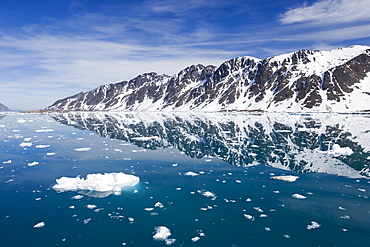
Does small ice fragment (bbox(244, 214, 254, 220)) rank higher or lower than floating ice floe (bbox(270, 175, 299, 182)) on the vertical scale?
lower

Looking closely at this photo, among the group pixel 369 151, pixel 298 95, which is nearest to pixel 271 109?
pixel 298 95

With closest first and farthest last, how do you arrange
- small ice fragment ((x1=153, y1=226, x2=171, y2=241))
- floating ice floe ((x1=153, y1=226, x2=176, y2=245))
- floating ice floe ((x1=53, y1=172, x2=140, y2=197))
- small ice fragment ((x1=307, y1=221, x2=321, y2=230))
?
floating ice floe ((x1=153, y1=226, x2=176, y2=245)), small ice fragment ((x1=153, y1=226, x2=171, y2=241)), small ice fragment ((x1=307, y1=221, x2=321, y2=230)), floating ice floe ((x1=53, y1=172, x2=140, y2=197))

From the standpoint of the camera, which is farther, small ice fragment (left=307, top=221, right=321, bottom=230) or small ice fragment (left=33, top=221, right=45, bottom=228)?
small ice fragment (left=33, top=221, right=45, bottom=228)

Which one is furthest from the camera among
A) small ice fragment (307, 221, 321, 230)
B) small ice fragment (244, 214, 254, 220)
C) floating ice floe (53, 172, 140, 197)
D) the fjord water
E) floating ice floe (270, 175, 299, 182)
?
floating ice floe (270, 175, 299, 182)

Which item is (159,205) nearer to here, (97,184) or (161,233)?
(161,233)

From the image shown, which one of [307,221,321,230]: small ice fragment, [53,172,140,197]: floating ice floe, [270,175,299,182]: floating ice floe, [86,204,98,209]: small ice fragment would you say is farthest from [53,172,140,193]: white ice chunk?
[307,221,321,230]: small ice fragment

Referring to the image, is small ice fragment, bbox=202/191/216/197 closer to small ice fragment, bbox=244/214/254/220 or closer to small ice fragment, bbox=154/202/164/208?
small ice fragment, bbox=154/202/164/208

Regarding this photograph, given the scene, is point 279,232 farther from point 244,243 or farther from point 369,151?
point 369,151

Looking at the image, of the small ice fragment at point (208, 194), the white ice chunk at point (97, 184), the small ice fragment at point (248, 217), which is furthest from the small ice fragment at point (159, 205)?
the small ice fragment at point (248, 217)
